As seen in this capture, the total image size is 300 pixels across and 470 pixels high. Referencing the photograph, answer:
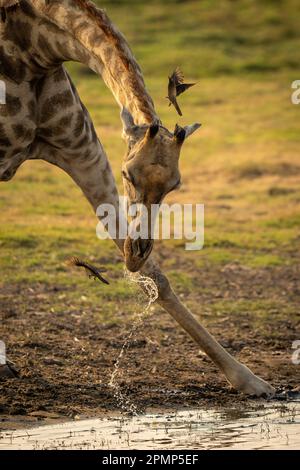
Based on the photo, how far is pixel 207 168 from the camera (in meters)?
14.6

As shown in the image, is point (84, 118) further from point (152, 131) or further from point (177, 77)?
point (152, 131)

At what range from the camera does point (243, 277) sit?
9984 millimetres

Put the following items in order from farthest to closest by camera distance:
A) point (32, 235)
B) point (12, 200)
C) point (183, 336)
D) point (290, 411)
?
point (12, 200), point (32, 235), point (183, 336), point (290, 411)

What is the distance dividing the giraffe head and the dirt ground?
1.62 meters

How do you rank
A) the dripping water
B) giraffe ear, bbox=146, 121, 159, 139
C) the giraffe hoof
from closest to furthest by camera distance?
1. giraffe ear, bbox=146, 121, 159, 139
2. the dripping water
3. the giraffe hoof

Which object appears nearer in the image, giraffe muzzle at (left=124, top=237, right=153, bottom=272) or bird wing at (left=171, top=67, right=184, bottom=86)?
giraffe muzzle at (left=124, top=237, right=153, bottom=272)

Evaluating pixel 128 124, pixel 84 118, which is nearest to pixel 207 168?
pixel 84 118

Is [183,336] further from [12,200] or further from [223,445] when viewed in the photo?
[12,200]

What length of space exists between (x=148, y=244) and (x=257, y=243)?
612 cm

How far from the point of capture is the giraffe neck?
5406 millimetres

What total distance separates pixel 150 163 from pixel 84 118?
179 centimetres

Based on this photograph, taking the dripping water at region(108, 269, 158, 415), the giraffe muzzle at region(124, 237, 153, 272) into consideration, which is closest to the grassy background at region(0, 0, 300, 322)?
the dripping water at region(108, 269, 158, 415)

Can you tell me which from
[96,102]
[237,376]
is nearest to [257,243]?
[237,376]

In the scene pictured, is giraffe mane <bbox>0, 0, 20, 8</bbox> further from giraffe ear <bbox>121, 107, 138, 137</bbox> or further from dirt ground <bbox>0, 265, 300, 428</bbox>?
dirt ground <bbox>0, 265, 300, 428</bbox>
